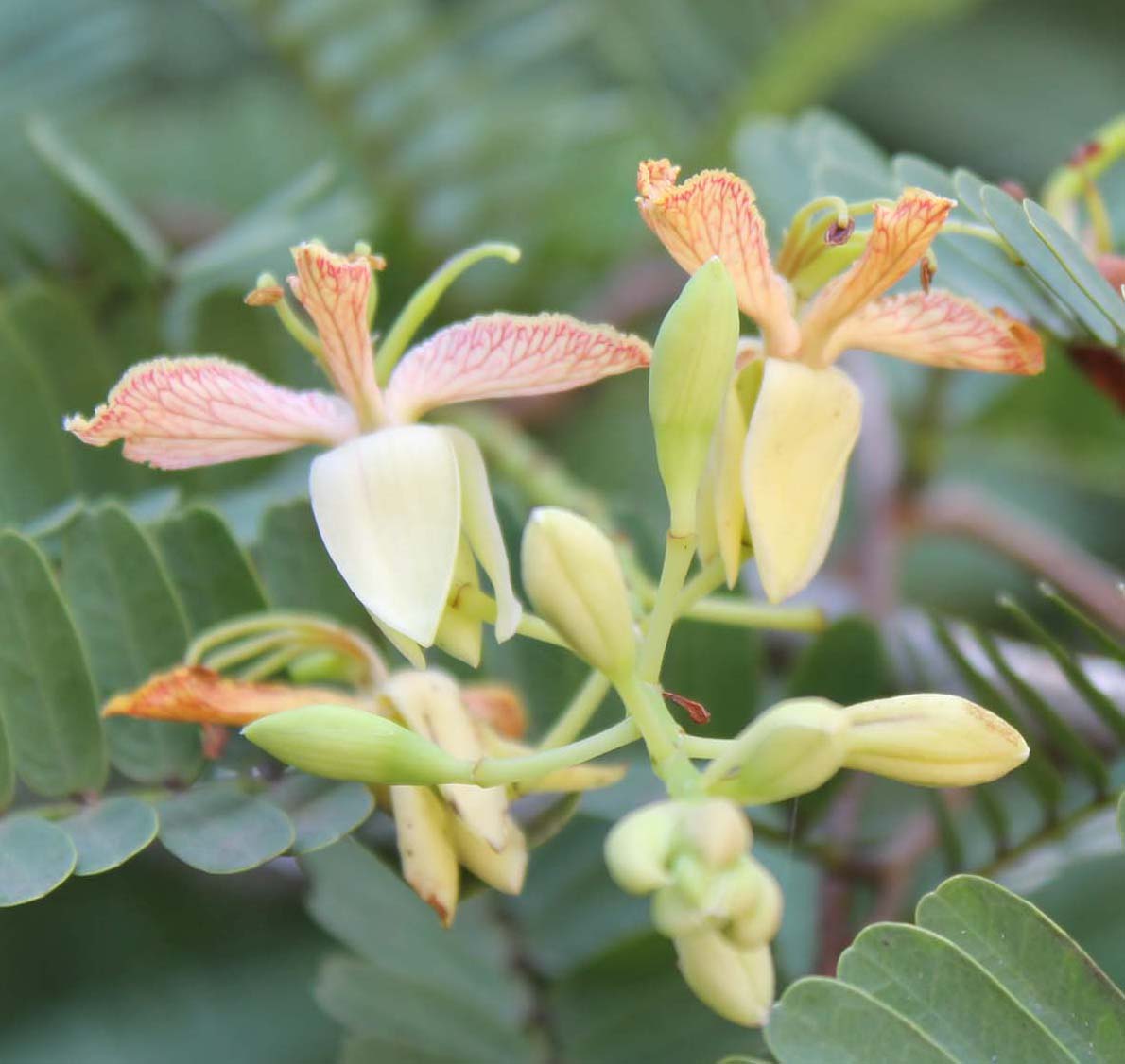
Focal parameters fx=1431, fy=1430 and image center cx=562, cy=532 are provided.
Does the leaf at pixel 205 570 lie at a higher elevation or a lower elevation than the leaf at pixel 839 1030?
higher

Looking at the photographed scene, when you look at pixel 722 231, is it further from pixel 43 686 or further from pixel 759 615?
pixel 43 686

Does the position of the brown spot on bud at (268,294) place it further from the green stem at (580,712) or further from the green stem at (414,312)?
the green stem at (580,712)

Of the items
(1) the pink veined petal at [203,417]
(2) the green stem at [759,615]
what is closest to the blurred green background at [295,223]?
(2) the green stem at [759,615]

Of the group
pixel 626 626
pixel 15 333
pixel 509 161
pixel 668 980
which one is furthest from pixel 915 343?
pixel 509 161

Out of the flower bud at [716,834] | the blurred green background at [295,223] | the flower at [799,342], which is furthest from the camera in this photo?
the blurred green background at [295,223]

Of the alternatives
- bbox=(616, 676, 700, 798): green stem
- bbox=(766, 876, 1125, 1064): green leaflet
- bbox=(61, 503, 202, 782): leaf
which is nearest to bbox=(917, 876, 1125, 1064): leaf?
bbox=(766, 876, 1125, 1064): green leaflet

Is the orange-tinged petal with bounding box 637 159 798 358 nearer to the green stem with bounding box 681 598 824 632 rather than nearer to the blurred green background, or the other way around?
the green stem with bounding box 681 598 824 632
